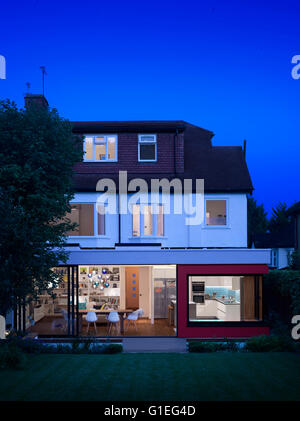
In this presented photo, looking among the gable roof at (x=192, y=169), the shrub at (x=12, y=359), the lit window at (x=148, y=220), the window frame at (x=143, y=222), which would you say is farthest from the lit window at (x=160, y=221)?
the shrub at (x=12, y=359)

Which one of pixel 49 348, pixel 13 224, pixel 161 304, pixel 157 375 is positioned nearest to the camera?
pixel 157 375

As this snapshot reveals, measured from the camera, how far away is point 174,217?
706 inches

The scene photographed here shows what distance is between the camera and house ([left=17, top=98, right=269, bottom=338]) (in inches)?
589

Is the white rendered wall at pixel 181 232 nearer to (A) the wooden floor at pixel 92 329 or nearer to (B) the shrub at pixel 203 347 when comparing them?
(A) the wooden floor at pixel 92 329

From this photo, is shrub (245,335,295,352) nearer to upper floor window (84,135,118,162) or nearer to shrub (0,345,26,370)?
shrub (0,345,26,370)

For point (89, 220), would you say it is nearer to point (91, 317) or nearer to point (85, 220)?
point (85, 220)

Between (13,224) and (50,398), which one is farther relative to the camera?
(13,224)

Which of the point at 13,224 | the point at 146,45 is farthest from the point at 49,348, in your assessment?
the point at 146,45

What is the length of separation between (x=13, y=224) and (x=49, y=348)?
16.2ft

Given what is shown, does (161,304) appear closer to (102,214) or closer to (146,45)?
(102,214)

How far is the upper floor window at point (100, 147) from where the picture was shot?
18.5 m

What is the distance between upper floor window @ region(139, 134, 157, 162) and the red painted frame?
6.69 metres

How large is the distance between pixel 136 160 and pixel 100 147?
2116mm

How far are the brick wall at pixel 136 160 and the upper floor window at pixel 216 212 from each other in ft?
8.22
